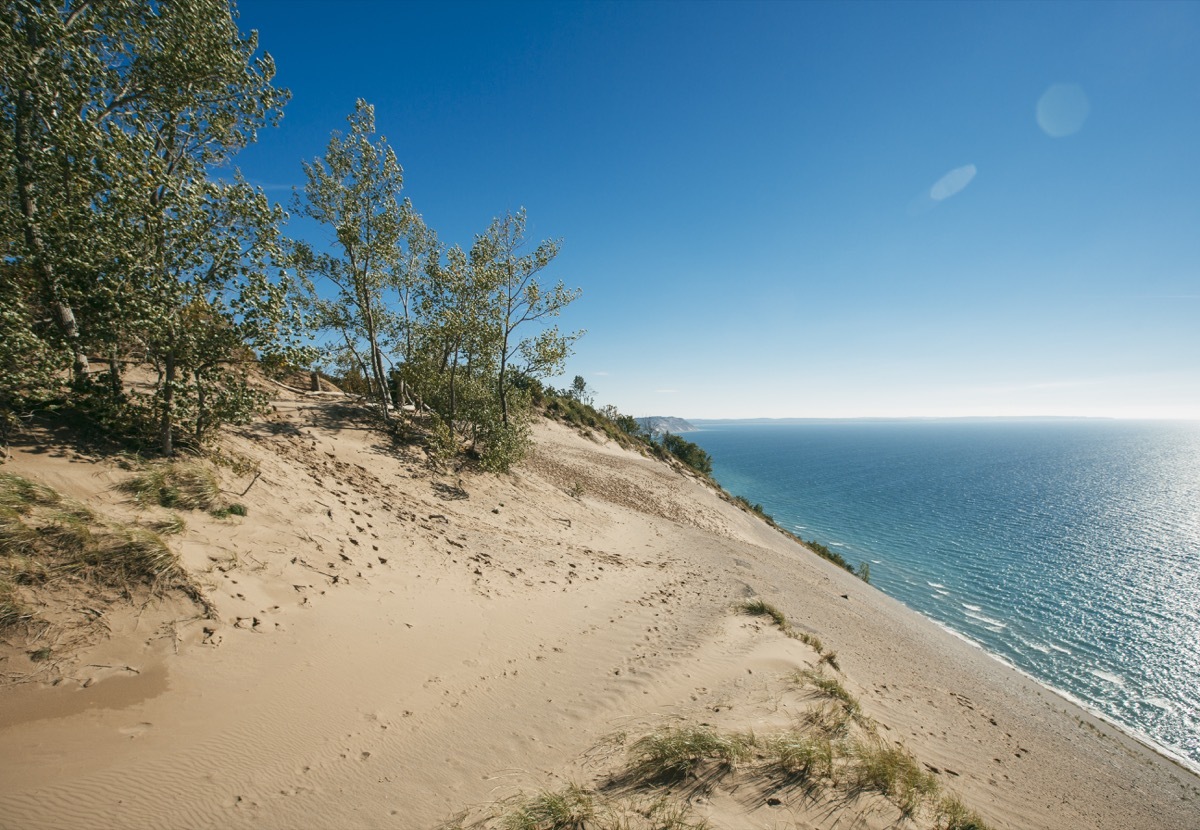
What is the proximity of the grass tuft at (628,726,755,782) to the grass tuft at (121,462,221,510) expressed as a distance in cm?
971

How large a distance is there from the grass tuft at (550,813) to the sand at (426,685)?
56 cm

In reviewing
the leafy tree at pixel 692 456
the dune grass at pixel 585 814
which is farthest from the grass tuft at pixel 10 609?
the leafy tree at pixel 692 456

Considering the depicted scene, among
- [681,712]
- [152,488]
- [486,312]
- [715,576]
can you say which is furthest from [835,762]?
[486,312]

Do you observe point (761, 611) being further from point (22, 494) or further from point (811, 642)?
point (22, 494)

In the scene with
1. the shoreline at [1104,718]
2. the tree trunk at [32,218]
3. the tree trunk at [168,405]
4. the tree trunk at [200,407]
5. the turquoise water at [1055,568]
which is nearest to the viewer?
the tree trunk at [32,218]

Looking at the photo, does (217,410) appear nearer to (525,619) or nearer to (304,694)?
(304,694)

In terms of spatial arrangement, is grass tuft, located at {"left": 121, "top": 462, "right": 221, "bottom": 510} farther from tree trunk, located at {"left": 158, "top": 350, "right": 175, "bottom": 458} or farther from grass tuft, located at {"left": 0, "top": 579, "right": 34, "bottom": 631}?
grass tuft, located at {"left": 0, "top": 579, "right": 34, "bottom": 631}

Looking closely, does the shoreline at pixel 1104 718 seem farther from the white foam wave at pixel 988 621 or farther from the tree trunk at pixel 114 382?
the tree trunk at pixel 114 382

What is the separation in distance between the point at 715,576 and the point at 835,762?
11440 millimetres

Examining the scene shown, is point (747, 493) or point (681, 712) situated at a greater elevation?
point (681, 712)

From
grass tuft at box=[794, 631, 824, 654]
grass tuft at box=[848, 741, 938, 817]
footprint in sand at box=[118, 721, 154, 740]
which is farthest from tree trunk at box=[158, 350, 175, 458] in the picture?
grass tuft at box=[794, 631, 824, 654]

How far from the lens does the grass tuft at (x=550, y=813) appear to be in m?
4.62

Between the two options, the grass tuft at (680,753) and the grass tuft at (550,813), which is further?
the grass tuft at (680,753)

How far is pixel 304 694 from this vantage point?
6422 millimetres
